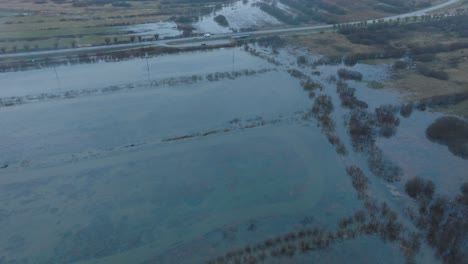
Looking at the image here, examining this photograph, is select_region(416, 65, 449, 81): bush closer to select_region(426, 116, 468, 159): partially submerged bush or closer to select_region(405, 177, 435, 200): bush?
select_region(426, 116, 468, 159): partially submerged bush

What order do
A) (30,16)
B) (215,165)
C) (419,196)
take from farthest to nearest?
(30,16), (215,165), (419,196)

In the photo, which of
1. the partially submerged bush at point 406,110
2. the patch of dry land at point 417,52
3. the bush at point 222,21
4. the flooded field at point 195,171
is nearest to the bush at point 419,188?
the flooded field at point 195,171

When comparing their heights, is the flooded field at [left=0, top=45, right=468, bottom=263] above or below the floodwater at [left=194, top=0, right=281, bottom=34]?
below

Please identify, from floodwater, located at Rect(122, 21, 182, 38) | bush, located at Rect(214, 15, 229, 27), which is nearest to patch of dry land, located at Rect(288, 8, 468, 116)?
bush, located at Rect(214, 15, 229, 27)

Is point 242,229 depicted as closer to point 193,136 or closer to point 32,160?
point 193,136

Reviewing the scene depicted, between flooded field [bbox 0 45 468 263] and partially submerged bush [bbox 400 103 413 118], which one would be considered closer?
flooded field [bbox 0 45 468 263]

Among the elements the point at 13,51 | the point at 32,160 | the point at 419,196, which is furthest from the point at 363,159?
the point at 13,51

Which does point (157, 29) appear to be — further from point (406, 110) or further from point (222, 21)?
point (406, 110)

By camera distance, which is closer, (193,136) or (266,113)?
(193,136)

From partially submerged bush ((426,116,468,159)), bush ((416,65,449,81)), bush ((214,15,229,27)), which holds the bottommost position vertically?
partially submerged bush ((426,116,468,159))
